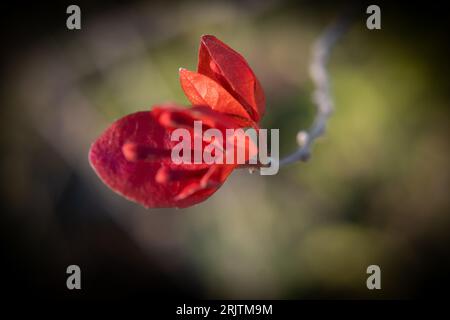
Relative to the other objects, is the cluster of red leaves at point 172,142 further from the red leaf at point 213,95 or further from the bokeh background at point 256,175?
the bokeh background at point 256,175

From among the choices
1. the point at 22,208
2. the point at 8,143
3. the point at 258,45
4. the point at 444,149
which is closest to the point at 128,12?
the point at 258,45

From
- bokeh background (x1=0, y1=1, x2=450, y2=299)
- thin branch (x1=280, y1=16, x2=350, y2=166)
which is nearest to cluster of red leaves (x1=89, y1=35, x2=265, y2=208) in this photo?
thin branch (x1=280, y1=16, x2=350, y2=166)

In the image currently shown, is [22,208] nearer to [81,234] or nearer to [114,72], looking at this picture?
[81,234]

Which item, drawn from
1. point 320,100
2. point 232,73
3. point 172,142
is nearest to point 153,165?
point 172,142

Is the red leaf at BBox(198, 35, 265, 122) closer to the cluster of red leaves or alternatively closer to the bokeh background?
the cluster of red leaves

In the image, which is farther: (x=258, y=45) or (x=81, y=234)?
(x=81, y=234)

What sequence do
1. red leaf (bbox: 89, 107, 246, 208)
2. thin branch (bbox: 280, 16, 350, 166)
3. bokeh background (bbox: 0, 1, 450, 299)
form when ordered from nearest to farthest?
red leaf (bbox: 89, 107, 246, 208) < thin branch (bbox: 280, 16, 350, 166) < bokeh background (bbox: 0, 1, 450, 299)
